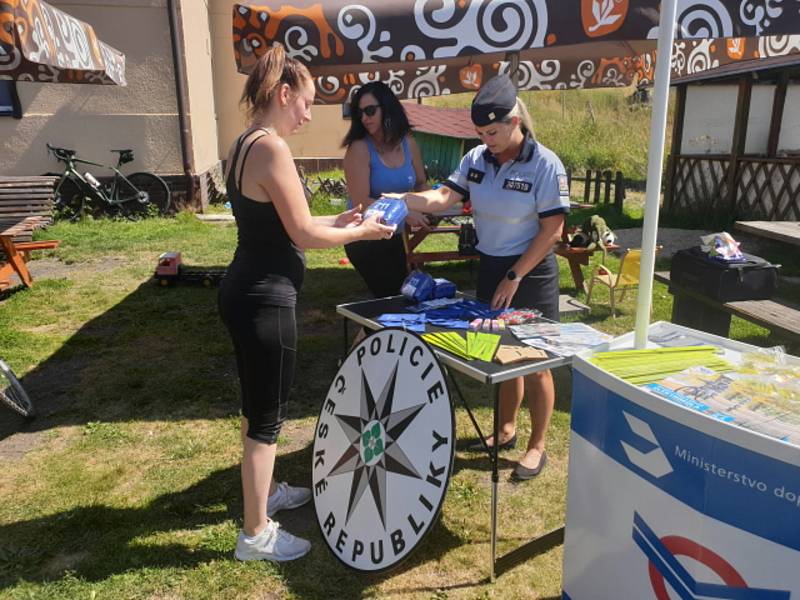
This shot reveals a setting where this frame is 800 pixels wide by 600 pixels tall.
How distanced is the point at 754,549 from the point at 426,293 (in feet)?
6.42

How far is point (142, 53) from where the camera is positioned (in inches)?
434

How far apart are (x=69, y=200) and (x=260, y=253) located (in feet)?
33.9

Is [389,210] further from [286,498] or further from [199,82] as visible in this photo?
[199,82]

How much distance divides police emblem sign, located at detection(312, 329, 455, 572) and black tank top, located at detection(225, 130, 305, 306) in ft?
1.55

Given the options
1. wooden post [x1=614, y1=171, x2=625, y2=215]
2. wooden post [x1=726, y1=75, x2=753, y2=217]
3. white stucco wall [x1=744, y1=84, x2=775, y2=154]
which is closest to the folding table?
wooden post [x1=726, y1=75, x2=753, y2=217]

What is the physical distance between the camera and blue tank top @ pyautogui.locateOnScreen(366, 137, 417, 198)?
3.49 m

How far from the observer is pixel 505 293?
295 centimetres

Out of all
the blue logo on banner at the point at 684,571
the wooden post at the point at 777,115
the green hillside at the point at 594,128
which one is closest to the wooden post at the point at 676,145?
the wooden post at the point at 777,115

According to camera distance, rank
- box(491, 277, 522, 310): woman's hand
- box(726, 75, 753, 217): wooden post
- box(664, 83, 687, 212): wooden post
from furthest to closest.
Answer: box(664, 83, 687, 212): wooden post, box(726, 75, 753, 217): wooden post, box(491, 277, 522, 310): woman's hand

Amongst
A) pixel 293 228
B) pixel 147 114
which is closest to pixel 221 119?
pixel 147 114

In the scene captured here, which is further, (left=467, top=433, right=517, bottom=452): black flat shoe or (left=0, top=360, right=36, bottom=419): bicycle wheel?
(left=0, top=360, right=36, bottom=419): bicycle wheel

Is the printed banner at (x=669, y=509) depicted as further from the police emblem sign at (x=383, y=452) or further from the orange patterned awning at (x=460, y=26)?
the orange patterned awning at (x=460, y=26)

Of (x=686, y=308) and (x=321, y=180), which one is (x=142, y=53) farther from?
(x=686, y=308)

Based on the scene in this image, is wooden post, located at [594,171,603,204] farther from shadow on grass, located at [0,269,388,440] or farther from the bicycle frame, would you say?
the bicycle frame
